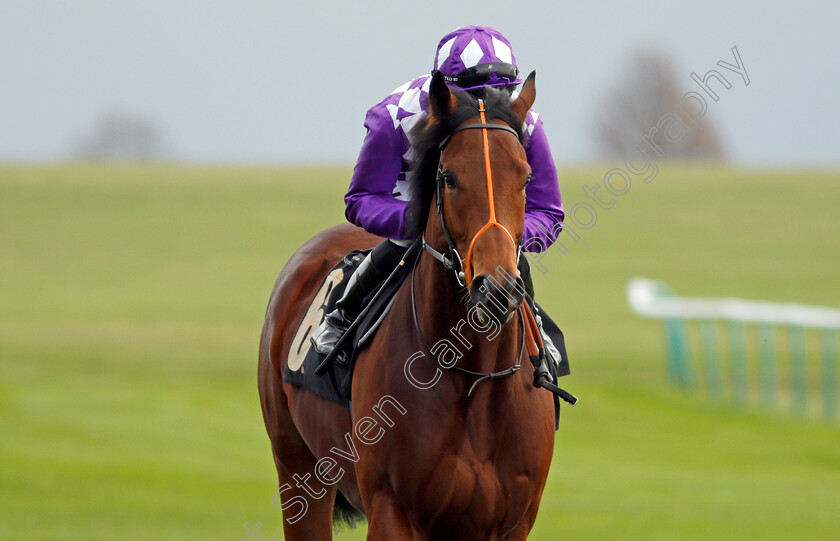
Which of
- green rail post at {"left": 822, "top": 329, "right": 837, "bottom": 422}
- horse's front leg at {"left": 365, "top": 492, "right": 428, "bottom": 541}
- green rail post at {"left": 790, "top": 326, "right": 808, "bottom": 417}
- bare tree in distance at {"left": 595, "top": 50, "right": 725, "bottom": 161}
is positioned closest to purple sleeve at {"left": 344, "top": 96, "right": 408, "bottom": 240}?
horse's front leg at {"left": 365, "top": 492, "right": 428, "bottom": 541}

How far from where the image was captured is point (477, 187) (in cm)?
335

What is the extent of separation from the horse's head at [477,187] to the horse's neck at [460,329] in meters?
0.14

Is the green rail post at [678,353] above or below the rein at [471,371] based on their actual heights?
below

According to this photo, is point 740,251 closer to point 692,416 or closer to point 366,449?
point 692,416

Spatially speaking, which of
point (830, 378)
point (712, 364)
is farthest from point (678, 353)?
point (830, 378)

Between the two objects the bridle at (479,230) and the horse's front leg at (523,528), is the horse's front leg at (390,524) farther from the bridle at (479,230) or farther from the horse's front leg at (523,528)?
the bridle at (479,230)

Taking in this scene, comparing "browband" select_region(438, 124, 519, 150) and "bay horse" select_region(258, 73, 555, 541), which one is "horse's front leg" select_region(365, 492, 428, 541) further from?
"browband" select_region(438, 124, 519, 150)

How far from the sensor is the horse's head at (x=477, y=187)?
321 cm

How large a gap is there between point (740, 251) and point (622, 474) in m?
20.7

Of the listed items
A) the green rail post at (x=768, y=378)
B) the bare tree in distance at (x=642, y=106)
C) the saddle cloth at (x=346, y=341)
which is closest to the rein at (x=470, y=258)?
the saddle cloth at (x=346, y=341)

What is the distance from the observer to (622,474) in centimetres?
1173

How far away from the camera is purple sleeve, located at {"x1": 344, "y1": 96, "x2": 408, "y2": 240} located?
415 cm

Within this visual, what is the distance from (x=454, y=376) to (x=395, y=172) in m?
0.92

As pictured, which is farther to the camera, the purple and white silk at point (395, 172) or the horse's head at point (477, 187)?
the purple and white silk at point (395, 172)
